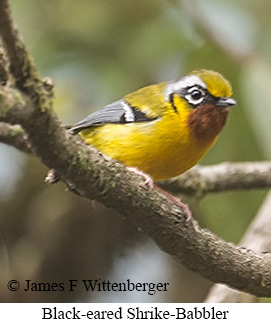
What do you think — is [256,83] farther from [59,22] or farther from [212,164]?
[59,22]

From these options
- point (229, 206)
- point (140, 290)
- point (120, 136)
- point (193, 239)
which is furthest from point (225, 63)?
point (193, 239)

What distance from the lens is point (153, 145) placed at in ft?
8.10

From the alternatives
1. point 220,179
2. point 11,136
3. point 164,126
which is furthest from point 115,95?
point 11,136

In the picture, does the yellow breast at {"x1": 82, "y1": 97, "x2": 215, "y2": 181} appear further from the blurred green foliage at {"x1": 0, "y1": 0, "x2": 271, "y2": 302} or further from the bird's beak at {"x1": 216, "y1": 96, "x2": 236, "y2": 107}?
the blurred green foliage at {"x1": 0, "y1": 0, "x2": 271, "y2": 302}

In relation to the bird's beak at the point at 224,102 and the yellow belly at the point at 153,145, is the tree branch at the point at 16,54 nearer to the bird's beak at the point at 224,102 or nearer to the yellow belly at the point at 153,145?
the yellow belly at the point at 153,145

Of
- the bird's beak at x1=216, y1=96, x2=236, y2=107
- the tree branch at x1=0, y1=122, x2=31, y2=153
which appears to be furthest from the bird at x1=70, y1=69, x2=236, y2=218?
the tree branch at x1=0, y1=122, x2=31, y2=153

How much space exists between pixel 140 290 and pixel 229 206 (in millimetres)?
714

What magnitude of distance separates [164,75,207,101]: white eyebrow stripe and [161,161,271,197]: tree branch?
21.9 inches

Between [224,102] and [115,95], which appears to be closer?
[224,102]

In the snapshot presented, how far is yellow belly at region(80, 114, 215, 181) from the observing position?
247 centimetres

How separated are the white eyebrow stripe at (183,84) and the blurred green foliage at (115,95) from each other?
12.3 inches

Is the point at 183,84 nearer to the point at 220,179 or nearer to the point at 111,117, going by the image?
the point at 111,117

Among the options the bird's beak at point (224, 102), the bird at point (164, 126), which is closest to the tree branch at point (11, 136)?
the bird at point (164, 126)

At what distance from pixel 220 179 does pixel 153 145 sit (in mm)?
772
